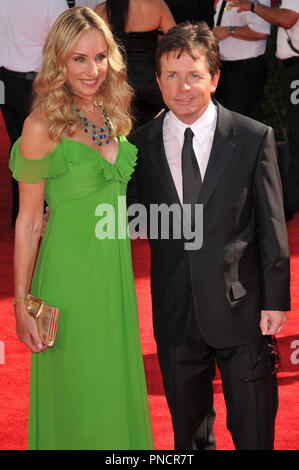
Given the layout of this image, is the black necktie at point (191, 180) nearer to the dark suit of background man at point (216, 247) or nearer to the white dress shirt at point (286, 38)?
the dark suit of background man at point (216, 247)

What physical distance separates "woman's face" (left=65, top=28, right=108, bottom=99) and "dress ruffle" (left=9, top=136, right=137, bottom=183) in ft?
0.66

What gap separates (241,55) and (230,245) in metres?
4.13

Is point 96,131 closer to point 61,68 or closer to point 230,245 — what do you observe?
point 61,68

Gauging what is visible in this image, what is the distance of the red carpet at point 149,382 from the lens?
369 centimetres

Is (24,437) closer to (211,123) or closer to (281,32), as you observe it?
(211,123)

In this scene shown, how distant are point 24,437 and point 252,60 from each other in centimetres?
394

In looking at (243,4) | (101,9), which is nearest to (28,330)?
(101,9)

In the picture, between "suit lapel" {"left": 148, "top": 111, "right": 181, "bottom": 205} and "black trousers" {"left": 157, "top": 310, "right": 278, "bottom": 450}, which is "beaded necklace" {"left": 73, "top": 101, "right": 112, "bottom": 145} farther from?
"black trousers" {"left": 157, "top": 310, "right": 278, "bottom": 450}

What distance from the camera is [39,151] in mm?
2773

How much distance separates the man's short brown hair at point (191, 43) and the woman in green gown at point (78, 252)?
0.21m

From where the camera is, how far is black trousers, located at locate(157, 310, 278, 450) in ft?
9.35

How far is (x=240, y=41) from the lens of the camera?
21.7ft

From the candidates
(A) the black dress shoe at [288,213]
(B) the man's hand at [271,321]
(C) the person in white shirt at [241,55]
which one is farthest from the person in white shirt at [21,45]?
(B) the man's hand at [271,321]
